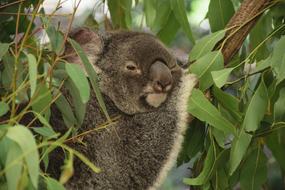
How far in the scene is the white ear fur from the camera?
3012 mm

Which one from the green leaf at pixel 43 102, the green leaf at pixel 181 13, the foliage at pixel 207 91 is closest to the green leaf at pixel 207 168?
the foliage at pixel 207 91

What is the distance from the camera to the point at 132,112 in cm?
304

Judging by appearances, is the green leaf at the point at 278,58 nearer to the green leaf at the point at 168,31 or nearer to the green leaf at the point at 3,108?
the green leaf at the point at 168,31

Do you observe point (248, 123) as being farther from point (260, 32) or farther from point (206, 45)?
point (260, 32)

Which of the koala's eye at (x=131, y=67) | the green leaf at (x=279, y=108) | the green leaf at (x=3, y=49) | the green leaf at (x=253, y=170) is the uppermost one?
the green leaf at (x=3, y=49)

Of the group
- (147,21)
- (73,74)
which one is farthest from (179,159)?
(73,74)

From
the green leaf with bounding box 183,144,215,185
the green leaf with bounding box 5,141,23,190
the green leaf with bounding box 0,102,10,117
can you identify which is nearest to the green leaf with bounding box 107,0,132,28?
the green leaf with bounding box 183,144,215,185

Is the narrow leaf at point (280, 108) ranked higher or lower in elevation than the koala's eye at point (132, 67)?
lower

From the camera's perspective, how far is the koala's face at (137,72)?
9.60 feet

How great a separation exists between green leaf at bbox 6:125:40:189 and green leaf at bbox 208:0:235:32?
5.08 ft

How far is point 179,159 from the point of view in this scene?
335 cm

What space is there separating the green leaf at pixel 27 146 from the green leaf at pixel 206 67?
1.23 meters

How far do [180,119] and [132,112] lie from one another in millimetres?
223

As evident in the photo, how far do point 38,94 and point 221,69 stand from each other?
3.07 feet
